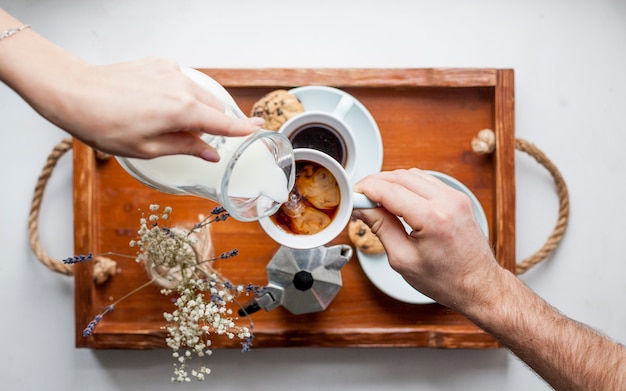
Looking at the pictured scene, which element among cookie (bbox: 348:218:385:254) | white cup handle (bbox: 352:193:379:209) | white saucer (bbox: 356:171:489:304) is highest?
white cup handle (bbox: 352:193:379:209)

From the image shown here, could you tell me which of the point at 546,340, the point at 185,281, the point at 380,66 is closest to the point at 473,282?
the point at 546,340

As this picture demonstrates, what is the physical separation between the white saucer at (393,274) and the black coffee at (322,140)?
0.80 feet

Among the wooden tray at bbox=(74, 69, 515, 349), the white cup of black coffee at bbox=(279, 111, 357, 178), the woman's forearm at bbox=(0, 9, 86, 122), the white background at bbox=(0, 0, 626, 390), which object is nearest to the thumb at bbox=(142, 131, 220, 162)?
the woman's forearm at bbox=(0, 9, 86, 122)

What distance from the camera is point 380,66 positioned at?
1446 millimetres

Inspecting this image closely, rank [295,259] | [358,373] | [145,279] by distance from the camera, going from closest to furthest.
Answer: [295,259], [145,279], [358,373]

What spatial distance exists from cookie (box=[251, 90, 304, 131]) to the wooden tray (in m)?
0.06

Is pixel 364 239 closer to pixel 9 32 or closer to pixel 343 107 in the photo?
pixel 343 107

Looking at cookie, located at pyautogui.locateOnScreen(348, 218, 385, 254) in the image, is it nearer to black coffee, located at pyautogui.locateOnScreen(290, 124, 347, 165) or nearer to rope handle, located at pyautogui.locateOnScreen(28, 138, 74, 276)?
black coffee, located at pyautogui.locateOnScreen(290, 124, 347, 165)

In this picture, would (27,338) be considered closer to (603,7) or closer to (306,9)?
(306,9)

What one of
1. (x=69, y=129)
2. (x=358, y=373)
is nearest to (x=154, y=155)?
(x=69, y=129)

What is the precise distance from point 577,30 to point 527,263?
0.67 m

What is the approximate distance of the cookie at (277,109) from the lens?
1263 millimetres

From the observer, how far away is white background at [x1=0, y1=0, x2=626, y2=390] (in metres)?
1.45

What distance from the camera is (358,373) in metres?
1.47
